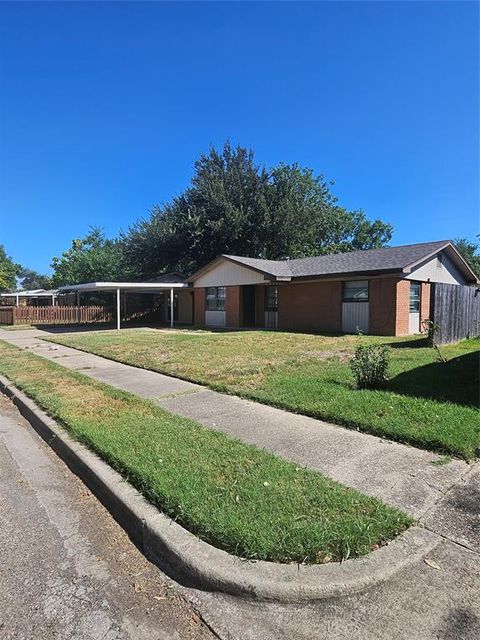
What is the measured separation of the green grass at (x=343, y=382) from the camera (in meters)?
4.85

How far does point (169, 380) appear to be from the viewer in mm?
8156

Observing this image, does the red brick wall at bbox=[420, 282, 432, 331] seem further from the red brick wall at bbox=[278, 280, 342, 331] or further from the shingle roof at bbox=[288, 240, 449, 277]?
the red brick wall at bbox=[278, 280, 342, 331]

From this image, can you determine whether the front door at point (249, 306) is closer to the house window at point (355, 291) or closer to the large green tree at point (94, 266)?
the house window at point (355, 291)

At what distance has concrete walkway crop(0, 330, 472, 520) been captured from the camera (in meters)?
3.46

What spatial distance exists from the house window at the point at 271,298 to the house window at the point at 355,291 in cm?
434

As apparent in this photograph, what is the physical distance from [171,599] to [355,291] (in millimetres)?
16235

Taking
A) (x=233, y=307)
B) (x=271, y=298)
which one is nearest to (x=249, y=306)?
(x=233, y=307)

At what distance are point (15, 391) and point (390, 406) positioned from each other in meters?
6.51

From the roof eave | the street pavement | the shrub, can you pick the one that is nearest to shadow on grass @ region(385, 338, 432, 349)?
the roof eave

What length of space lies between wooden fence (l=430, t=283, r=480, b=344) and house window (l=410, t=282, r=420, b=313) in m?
2.31

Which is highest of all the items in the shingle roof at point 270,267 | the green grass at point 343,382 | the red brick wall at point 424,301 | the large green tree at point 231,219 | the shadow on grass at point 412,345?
the large green tree at point 231,219

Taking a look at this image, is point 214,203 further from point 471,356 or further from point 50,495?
point 50,495

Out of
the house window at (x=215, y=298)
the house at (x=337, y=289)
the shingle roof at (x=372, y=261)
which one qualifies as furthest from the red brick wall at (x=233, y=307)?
the shingle roof at (x=372, y=261)

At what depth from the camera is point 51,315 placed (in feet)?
96.5
